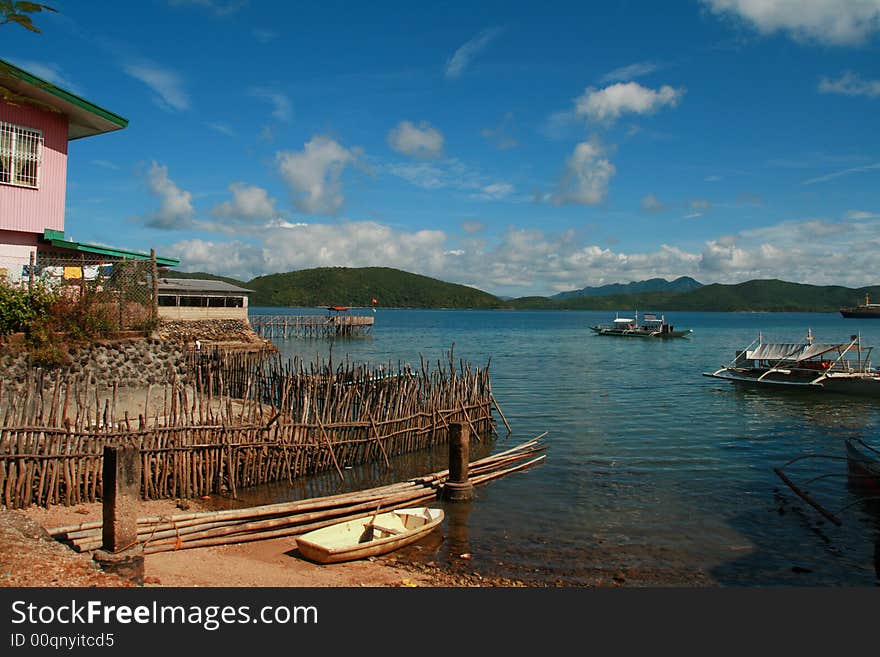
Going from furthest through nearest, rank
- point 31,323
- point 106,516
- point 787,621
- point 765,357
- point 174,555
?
point 765,357, point 31,323, point 174,555, point 106,516, point 787,621

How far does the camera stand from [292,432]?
528 inches

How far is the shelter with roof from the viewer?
38.4m

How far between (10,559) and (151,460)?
434cm

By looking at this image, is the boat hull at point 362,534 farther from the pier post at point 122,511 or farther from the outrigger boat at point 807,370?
the outrigger boat at point 807,370

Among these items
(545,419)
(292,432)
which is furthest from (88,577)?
(545,419)

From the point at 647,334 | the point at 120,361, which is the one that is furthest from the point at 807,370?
the point at 647,334

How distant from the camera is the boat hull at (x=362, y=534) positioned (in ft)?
30.6

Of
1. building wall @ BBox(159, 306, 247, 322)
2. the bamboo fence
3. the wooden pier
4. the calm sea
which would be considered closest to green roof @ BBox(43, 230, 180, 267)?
the bamboo fence

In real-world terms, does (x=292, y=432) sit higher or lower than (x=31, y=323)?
lower

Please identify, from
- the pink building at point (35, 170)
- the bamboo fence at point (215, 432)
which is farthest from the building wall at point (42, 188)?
the bamboo fence at point (215, 432)

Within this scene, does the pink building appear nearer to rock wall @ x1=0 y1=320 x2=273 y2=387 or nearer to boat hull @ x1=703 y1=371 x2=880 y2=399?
rock wall @ x1=0 y1=320 x2=273 y2=387

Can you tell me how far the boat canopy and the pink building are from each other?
31.4 m

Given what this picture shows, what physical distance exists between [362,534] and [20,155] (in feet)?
52.0

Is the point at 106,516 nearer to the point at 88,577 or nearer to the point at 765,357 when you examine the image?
the point at 88,577
